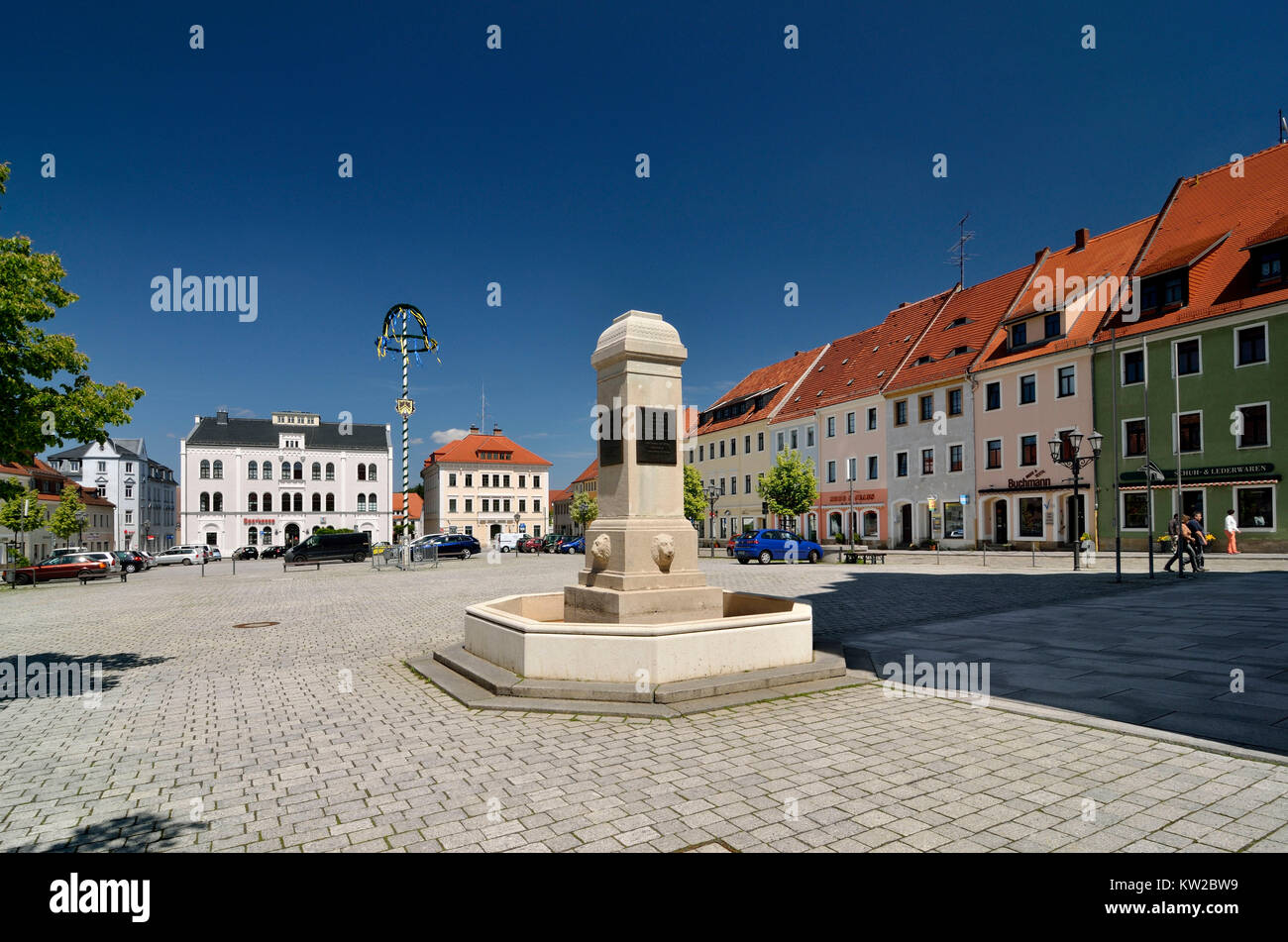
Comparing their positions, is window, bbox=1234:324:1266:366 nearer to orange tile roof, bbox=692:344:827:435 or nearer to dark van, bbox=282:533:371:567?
orange tile roof, bbox=692:344:827:435

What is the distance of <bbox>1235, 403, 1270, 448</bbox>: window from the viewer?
2741cm

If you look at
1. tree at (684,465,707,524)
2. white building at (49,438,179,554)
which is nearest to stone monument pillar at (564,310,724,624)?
tree at (684,465,707,524)

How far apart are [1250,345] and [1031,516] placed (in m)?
12.1

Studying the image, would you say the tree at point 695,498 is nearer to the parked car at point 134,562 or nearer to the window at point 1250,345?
the window at point 1250,345

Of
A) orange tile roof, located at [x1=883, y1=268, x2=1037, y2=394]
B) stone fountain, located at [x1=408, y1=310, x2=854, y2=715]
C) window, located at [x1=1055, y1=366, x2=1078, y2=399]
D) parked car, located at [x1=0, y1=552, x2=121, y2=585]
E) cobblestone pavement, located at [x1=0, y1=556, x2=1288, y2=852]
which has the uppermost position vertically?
orange tile roof, located at [x1=883, y1=268, x2=1037, y2=394]

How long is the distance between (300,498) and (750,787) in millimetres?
84942

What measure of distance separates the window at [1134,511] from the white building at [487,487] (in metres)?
62.7

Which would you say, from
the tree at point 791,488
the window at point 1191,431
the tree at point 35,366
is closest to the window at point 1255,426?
the window at point 1191,431

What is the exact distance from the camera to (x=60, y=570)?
Answer: 97.9ft

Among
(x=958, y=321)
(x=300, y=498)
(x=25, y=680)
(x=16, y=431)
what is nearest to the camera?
(x=16, y=431)

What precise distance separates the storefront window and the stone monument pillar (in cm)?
3389
